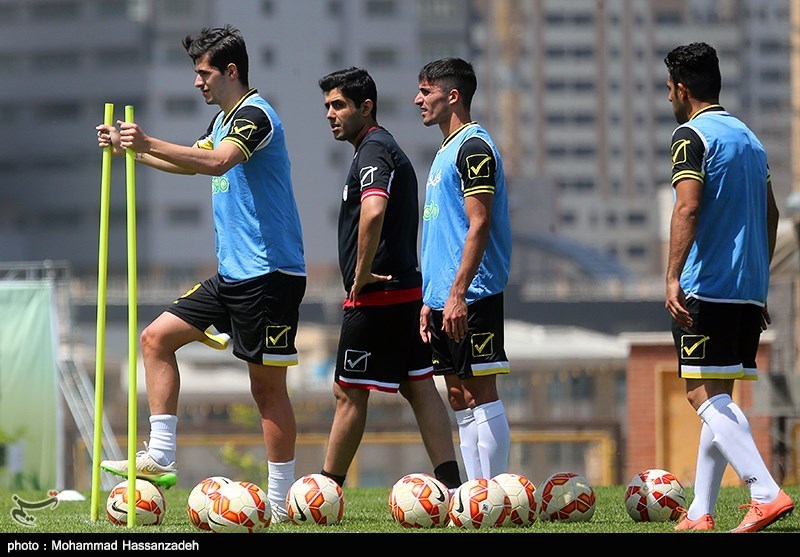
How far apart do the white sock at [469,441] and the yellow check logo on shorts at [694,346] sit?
1219 mm

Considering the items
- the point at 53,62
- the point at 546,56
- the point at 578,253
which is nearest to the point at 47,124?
the point at 53,62

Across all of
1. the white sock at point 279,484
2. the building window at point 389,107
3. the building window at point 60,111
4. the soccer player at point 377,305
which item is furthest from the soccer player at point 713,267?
the building window at point 389,107

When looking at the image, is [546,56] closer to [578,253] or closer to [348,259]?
[578,253]

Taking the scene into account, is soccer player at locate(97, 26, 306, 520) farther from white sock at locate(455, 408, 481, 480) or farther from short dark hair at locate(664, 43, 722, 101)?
short dark hair at locate(664, 43, 722, 101)

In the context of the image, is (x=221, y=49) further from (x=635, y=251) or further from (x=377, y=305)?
(x=635, y=251)

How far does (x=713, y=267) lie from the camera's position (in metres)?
7.22

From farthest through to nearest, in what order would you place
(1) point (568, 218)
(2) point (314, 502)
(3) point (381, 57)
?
(1) point (568, 218)
(3) point (381, 57)
(2) point (314, 502)

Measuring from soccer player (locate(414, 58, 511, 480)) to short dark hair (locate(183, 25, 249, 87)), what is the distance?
91 centimetres

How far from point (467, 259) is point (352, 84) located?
1.17 meters

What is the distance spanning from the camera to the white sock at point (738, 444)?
274 inches

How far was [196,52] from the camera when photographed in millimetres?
7945

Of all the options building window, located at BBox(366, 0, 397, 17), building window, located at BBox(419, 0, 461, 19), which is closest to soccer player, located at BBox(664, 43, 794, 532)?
building window, located at BBox(366, 0, 397, 17)

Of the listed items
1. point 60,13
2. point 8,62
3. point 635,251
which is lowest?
point 635,251

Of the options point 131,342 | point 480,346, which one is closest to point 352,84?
point 480,346
